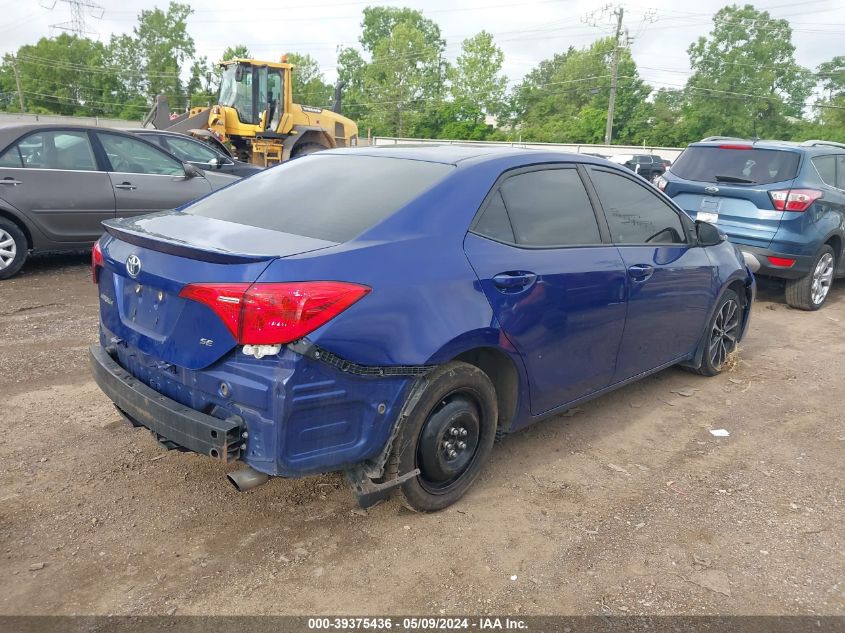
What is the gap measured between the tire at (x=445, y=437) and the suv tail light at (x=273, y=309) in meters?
0.63

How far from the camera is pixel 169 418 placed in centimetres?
272

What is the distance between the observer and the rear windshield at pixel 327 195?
300 cm

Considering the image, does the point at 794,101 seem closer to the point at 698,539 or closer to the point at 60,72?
the point at 698,539

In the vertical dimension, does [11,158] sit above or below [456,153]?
below

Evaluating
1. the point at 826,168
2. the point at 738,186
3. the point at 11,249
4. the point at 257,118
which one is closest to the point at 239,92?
the point at 257,118

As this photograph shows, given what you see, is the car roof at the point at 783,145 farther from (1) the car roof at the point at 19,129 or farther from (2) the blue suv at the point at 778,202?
(1) the car roof at the point at 19,129

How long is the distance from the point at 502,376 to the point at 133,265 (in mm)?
1792

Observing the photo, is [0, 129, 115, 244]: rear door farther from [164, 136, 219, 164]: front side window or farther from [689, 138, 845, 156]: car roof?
[689, 138, 845, 156]: car roof

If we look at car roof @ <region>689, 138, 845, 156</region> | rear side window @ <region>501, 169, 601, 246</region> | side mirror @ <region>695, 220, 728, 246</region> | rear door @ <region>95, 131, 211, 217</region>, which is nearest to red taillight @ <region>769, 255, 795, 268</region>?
car roof @ <region>689, 138, 845, 156</region>

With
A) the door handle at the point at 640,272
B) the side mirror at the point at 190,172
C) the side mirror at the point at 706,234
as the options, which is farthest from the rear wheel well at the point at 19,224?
the side mirror at the point at 706,234

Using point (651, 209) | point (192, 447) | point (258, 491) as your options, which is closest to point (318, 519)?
point (258, 491)

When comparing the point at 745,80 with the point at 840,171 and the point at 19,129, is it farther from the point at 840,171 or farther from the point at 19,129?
the point at 19,129

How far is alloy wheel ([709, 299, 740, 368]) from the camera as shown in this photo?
5.18 m

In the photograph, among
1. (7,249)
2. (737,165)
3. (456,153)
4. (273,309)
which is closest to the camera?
(273,309)
